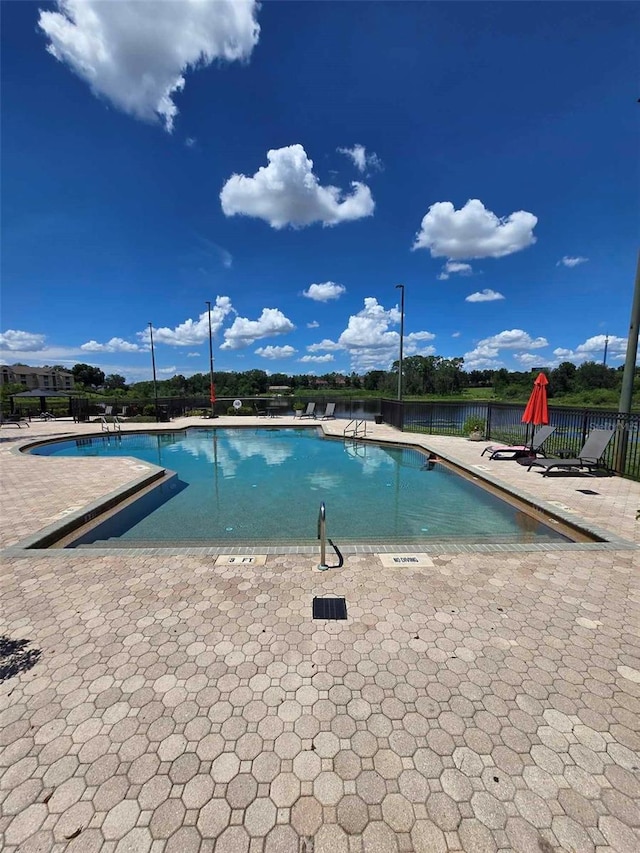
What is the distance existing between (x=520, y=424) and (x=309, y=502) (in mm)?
11686

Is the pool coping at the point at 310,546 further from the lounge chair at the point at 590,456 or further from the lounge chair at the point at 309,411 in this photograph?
the lounge chair at the point at 309,411

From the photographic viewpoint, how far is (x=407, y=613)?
276 centimetres

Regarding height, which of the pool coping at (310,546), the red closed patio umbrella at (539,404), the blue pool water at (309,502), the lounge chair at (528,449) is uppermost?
the red closed patio umbrella at (539,404)

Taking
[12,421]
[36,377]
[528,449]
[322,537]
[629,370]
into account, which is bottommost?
[12,421]

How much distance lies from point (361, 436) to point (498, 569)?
32.3 ft

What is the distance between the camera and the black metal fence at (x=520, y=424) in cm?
708

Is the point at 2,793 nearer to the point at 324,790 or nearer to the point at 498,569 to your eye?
the point at 324,790

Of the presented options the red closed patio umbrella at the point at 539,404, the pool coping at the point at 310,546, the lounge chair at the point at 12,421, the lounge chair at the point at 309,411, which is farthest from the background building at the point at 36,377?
the red closed patio umbrella at the point at 539,404

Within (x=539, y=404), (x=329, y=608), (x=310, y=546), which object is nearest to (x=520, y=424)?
(x=539, y=404)

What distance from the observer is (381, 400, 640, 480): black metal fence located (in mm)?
7078

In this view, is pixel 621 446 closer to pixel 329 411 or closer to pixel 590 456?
pixel 590 456

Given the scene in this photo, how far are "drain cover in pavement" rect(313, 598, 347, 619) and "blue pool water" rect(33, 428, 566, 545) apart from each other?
165cm

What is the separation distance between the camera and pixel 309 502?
21.4ft

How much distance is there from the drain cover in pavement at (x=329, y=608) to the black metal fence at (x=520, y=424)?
270 inches
